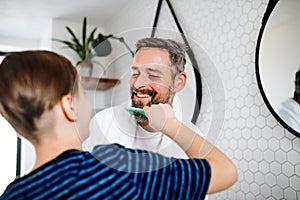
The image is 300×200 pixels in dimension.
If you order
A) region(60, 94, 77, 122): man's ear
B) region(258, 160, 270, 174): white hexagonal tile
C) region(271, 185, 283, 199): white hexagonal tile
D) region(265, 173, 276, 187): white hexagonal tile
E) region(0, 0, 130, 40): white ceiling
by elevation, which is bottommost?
region(271, 185, 283, 199): white hexagonal tile

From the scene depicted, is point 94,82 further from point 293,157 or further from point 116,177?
point 293,157

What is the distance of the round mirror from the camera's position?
75 centimetres

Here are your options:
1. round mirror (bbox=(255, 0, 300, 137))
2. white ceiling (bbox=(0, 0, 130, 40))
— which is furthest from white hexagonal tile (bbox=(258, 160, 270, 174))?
white ceiling (bbox=(0, 0, 130, 40))

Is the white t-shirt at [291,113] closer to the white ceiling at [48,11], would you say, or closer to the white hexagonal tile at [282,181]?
the white hexagonal tile at [282,181]

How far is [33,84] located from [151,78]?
154mm

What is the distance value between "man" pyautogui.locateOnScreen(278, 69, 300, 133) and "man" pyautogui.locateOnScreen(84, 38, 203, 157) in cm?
44

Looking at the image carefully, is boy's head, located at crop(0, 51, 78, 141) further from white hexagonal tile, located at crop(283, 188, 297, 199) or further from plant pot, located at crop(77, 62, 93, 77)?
white hexagonal tile, located at crop(283, 188, 297, 199)

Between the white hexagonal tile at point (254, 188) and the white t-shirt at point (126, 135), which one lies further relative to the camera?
the white hexagonal tile at point (254, 188)

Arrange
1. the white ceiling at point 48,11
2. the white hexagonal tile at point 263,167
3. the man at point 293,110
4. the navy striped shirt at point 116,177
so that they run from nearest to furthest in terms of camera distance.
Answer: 1. the navy striped shirt at point 116,177
2. the man at point 293,110
3. the white hexagonal tile at point 263,167
4. the white ceiling at point 48,11

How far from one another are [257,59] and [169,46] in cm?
50

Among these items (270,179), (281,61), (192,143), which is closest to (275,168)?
(270,179)

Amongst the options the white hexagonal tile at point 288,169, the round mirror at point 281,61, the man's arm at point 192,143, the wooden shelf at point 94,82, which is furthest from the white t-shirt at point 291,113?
the wooden shelf at point 94,82

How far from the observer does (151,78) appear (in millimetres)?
414

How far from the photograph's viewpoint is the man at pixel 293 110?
2.43 feet
